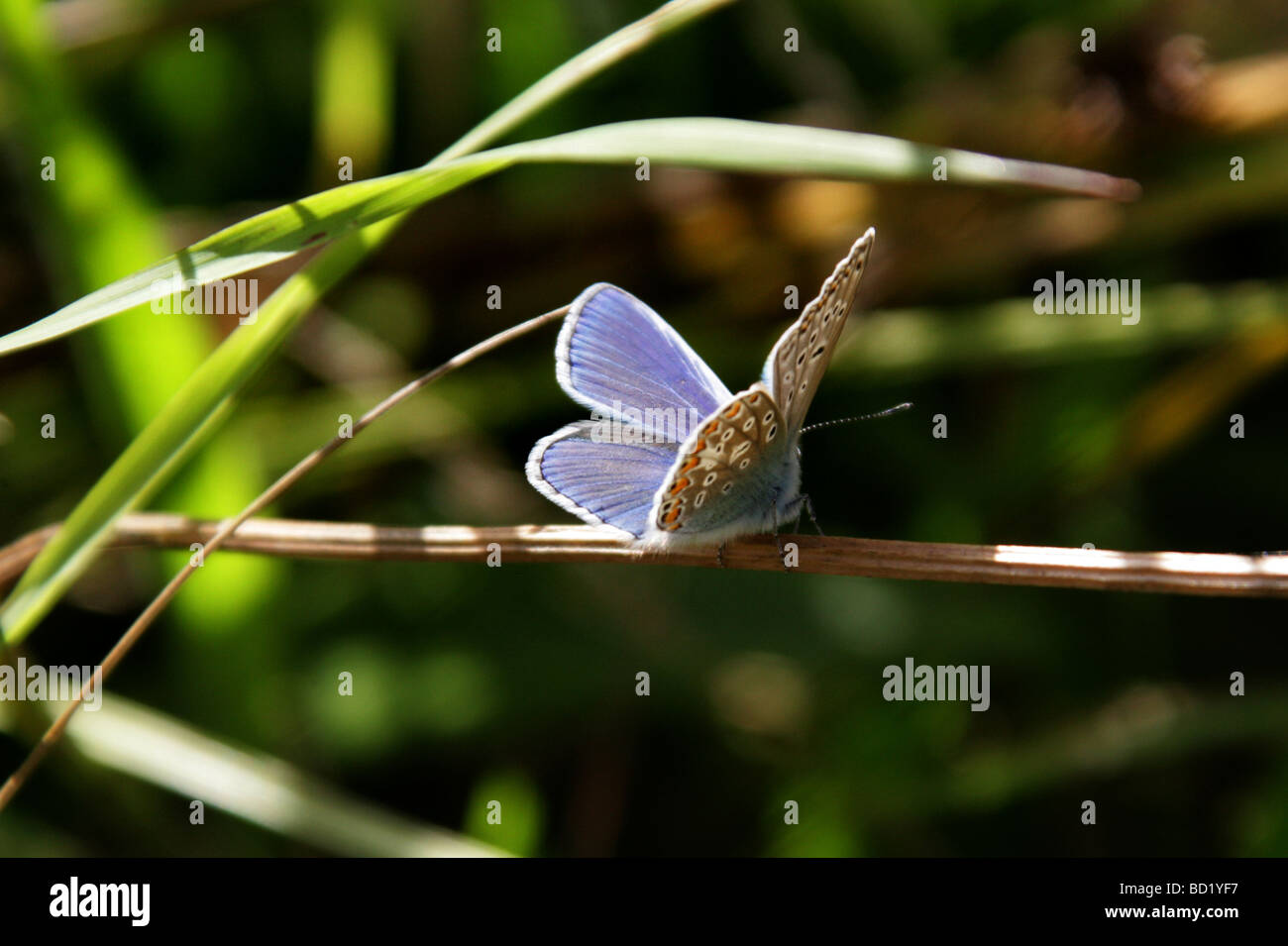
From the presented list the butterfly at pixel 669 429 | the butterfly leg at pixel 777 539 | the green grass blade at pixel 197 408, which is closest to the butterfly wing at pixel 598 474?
the butterfly at pixel 669 429

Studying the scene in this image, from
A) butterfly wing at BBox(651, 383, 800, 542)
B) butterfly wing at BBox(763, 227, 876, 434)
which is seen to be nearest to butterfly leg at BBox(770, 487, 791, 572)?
butterfly wing at BBox(651, 383, 800, 542)

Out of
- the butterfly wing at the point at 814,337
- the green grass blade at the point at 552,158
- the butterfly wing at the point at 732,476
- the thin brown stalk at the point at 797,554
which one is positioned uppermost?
the green grass blade at the point at 552,158

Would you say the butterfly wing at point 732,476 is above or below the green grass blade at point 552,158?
below

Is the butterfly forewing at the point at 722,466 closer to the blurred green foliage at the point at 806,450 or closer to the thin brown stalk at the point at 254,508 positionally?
the thin brown stalk at the point at 254,508

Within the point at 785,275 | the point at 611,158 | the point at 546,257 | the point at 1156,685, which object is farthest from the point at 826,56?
the point at 611,158

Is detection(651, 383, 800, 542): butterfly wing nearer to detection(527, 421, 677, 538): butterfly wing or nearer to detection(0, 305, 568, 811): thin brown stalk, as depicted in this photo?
detection(527, 421, 677, 538): butterfly wing

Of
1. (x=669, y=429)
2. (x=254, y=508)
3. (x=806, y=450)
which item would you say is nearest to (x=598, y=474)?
(x=669, y=429)
